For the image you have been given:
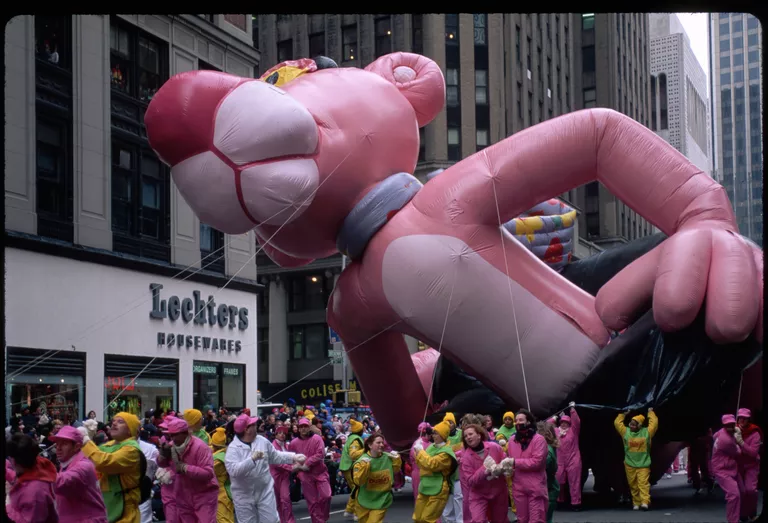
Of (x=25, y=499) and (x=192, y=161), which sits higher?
(x=192, y=161)

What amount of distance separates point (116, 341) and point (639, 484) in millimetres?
12712

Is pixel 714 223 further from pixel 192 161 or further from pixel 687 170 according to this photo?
pixel 192 161

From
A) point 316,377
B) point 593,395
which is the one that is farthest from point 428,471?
point 316,377

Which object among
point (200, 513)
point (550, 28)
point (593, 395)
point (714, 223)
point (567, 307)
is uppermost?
point (550, 28)

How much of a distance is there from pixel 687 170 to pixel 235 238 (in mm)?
18026

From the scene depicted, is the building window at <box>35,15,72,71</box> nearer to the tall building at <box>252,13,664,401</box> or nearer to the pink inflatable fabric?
the pink inflatable fabric

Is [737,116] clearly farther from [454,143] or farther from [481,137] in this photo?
[454,143]

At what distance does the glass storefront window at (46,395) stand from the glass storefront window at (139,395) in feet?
2.68

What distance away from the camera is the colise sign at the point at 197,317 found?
2347 cm

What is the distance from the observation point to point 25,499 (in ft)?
24.3

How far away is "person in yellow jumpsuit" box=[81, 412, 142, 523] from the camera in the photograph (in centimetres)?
887

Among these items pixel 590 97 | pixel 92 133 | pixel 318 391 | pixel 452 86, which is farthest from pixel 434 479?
pixel 590 97

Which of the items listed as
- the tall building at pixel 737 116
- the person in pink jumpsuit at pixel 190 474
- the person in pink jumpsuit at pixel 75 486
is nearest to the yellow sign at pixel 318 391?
the person in pink jumpsuit at pixel 190 474

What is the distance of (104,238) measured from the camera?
72.7 feet
